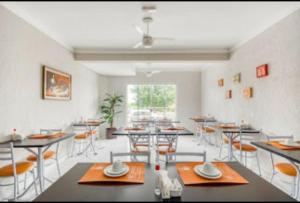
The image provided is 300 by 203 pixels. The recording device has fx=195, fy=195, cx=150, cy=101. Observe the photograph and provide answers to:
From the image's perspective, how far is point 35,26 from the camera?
11.2 feet

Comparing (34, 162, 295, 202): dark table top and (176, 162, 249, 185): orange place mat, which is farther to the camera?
(176, 162, 249, 185): orange place mat

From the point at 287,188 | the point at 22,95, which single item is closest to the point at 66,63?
the point at 22,95

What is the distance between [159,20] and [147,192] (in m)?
2.85

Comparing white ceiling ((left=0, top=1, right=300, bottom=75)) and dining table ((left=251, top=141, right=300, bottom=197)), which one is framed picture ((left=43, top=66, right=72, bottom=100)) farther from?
dining table ((left=251, top=141, right=300, bottom=197))

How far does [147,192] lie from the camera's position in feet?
3.80

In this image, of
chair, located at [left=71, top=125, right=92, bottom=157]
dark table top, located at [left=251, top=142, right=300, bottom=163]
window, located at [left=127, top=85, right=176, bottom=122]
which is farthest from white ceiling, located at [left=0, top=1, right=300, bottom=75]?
window, located at [left=127, top=85, right=176, bottom=122]

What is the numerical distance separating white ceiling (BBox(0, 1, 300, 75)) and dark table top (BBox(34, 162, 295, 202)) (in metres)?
2.37

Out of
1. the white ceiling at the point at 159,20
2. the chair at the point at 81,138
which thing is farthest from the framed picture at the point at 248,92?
the chair at the point at 81,138

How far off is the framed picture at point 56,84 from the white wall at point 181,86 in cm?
325

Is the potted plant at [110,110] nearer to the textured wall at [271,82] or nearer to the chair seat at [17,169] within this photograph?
the textured wall at [271,82]

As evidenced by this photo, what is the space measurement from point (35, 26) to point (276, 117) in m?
4.43

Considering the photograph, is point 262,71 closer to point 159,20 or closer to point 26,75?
point 159,20

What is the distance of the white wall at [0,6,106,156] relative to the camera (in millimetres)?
2688

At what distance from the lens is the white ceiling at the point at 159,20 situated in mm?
2773
